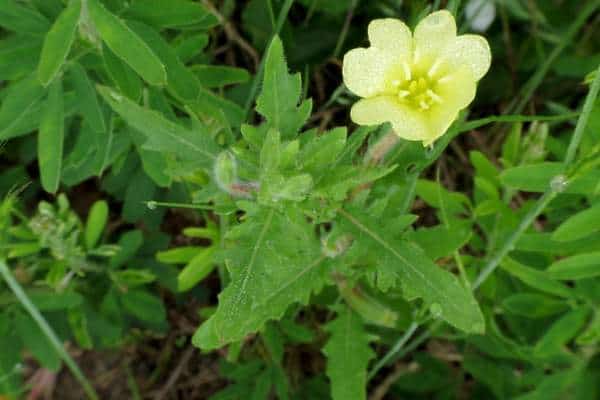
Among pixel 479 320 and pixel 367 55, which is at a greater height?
pixel 367 55

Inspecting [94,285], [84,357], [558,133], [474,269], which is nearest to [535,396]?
[474,269]

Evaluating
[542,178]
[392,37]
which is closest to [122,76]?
[392,37]

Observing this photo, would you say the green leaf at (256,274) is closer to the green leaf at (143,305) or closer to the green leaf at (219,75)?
the green leaf at (219,75)

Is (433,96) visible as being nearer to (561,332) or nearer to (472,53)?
(472,53)

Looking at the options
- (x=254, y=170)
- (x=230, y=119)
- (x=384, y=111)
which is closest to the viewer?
(x=384, y=111)

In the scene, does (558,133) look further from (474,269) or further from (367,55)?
(367,55)

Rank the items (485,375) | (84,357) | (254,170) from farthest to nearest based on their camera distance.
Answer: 1. (84,357)
2. (485,375)
3. (254,170)
